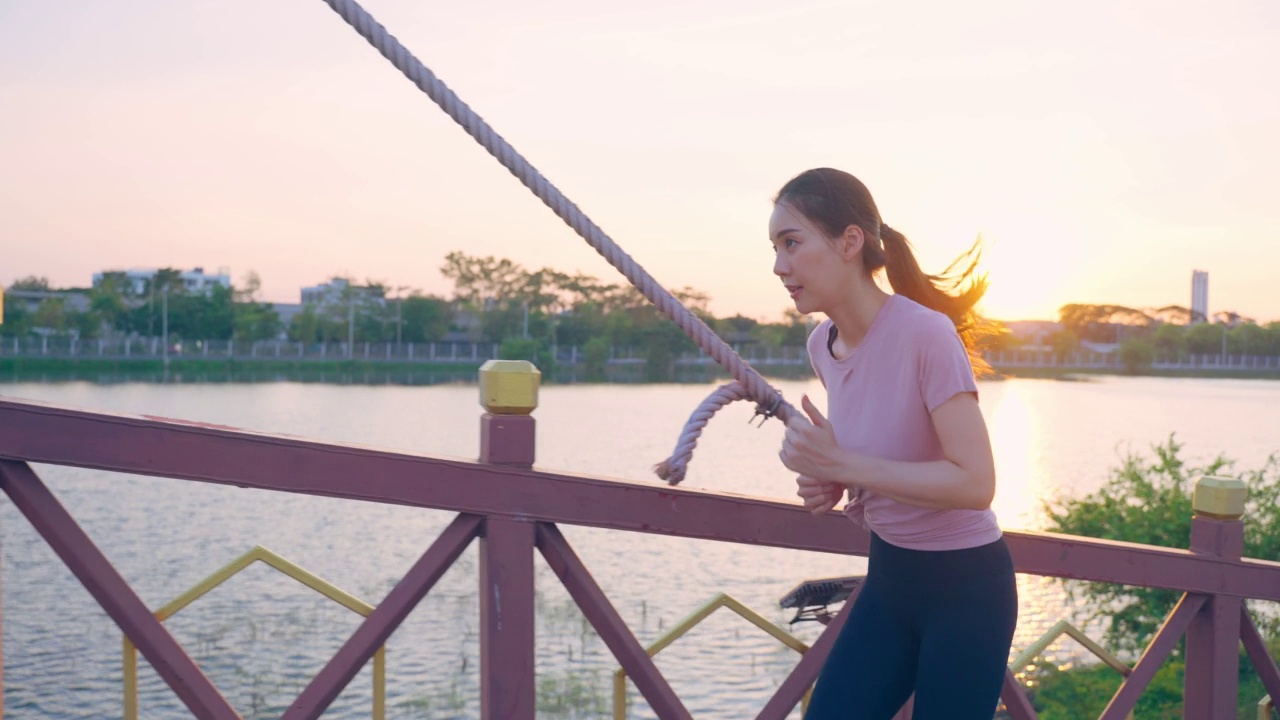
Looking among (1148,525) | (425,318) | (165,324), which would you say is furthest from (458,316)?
(1148,525)

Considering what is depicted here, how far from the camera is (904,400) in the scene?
5.52 ft

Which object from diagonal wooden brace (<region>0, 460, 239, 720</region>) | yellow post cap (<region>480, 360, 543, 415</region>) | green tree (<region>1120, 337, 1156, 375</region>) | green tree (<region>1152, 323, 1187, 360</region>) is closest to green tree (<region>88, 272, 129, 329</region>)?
green tree (<region>1120, 337, 1156, 375</region>)

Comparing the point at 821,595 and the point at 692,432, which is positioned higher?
the point at 692,432

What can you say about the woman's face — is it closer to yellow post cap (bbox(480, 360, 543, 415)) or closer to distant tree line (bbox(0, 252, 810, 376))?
yellow post cap (bbox(480, 360, 543, 415))

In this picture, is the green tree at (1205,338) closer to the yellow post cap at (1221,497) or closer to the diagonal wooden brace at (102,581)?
the yellow post cap at (1221,497)

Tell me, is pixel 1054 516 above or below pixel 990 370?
below

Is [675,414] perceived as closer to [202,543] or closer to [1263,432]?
[1263,432]

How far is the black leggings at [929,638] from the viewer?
68.6 inches

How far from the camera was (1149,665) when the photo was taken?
2561 millimetres

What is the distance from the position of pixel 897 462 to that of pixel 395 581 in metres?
16.7

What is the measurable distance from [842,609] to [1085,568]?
23.5 inches

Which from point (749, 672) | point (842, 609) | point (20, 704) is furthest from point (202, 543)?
point (842, 609)

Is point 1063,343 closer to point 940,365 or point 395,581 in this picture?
point 395,581

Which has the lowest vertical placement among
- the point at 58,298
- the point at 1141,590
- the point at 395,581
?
the point at 395,581
